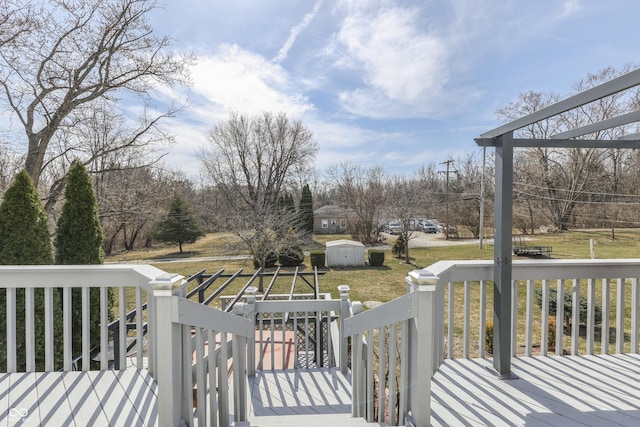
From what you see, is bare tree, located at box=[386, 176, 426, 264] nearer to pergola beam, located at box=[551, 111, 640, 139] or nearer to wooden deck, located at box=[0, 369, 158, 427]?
pergola beam, located at box=[551, 111, 640, 139]

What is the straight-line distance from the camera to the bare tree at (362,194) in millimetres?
20781

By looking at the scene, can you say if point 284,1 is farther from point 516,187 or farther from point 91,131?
point 516,187

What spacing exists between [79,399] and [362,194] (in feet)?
66.4

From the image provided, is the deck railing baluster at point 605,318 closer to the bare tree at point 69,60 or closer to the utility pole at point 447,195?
the bare tree at point 69,60

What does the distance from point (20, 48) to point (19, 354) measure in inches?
262

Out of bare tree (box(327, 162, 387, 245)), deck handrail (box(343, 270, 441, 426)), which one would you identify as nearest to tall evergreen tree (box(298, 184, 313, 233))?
bare tree (box(327, 162, 387, 245))

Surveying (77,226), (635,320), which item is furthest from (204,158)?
(635,320)

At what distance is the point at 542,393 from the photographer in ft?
6.59

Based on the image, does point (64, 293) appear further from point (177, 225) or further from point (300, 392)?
point (177, 225)

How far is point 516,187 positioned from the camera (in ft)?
56.8

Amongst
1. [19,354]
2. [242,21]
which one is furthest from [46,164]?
[242,21]

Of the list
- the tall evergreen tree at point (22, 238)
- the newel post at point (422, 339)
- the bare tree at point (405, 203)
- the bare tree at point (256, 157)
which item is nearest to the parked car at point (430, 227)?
the bare tree at point (405, 203)

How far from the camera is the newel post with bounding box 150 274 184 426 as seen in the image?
1281mm

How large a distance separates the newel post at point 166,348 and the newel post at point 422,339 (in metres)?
1.12
